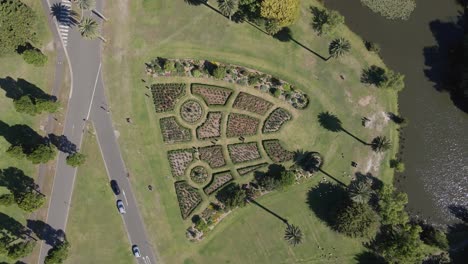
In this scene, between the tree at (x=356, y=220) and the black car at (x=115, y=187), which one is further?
the black car at (x=115, y=187)

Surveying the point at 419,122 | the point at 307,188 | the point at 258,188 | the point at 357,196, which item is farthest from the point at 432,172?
the point at 258,188

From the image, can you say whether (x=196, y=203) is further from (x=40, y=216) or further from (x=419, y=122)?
(x=419, y=122)

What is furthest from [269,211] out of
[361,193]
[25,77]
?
[25,77]

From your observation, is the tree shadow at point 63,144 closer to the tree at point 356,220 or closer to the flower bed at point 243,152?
the flower bed at point 243,152

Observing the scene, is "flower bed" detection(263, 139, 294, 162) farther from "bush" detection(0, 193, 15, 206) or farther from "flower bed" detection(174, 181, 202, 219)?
"bush" detection(0, 193, 15, 206)

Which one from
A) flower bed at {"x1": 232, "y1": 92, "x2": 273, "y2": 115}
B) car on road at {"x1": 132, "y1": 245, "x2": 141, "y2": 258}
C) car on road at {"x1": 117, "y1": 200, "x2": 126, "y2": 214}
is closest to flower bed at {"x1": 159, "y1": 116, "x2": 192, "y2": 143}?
flower bed at {"x1": 232, "y1": 92, "x2": 273, "y2": 115}

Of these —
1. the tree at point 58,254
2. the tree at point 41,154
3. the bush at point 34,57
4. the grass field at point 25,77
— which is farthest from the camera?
the grass field at point 25,77

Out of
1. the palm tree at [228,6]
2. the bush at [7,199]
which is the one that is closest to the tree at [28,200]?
the bush at [7,199]
